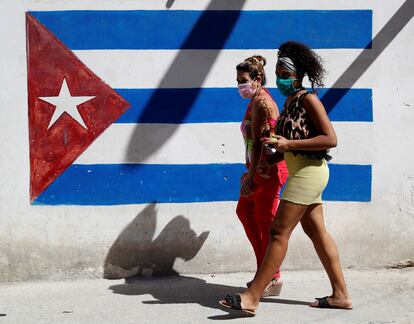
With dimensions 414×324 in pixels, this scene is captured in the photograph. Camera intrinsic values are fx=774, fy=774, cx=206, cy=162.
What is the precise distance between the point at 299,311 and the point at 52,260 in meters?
1.96

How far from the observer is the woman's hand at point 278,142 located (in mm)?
4820

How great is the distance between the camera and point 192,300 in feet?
18.1

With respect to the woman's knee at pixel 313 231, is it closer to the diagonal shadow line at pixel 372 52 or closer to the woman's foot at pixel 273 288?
the woman's foot at pixel 273 288

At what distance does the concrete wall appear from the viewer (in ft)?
19.1

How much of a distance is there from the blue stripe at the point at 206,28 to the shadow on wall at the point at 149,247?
1.30 metres

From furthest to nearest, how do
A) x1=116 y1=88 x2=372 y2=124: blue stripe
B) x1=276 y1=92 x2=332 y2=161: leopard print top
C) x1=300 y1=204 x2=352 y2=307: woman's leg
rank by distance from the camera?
x1=116 y1=88 x2=372 y2=124: blue stripe
x1=300 y1=204 x2=352 y2=307: woman's leg
x1=276 y1=92 x2=332 y2=161: leopard print top

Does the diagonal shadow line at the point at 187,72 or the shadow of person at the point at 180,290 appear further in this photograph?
the diagonal shadow line at the point at 187,72

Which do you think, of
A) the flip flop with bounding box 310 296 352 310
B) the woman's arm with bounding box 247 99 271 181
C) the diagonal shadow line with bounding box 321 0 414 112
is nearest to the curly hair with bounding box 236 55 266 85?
the woman's arm with bounding box 247 99 271 181

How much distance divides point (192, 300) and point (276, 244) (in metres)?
0.91

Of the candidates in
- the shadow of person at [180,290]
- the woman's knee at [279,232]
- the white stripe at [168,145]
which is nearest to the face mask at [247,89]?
the white stripe at [168,145]

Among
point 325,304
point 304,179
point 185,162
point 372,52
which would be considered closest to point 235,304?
point 325,304

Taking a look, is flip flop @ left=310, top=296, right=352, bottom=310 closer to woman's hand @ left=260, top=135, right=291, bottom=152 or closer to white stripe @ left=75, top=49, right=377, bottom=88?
woman's hand @ left=260, top=135, right=291, bottom=152

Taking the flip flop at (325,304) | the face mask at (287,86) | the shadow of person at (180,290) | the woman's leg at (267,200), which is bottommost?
the flip flop at (325,304)

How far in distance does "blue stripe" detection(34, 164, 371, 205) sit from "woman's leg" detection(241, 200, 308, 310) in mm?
1094
